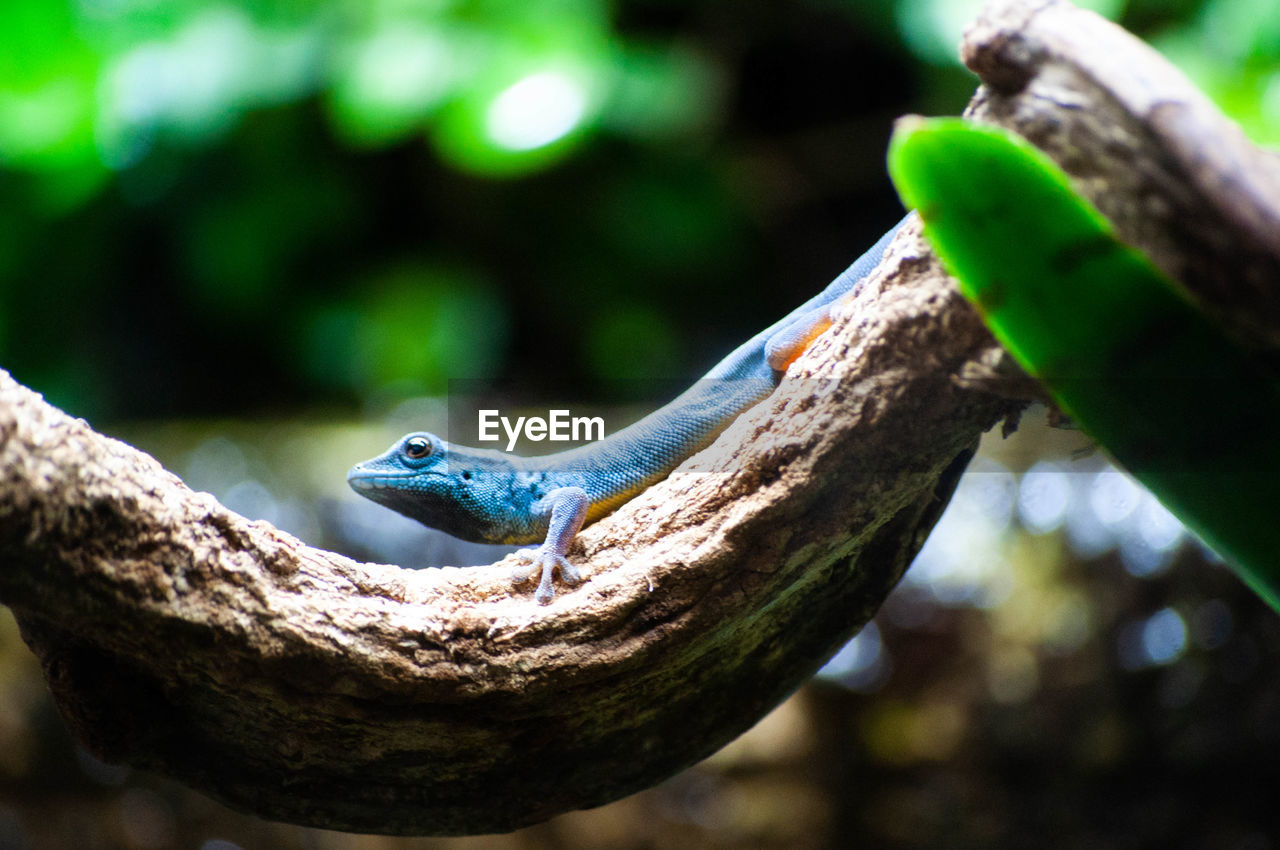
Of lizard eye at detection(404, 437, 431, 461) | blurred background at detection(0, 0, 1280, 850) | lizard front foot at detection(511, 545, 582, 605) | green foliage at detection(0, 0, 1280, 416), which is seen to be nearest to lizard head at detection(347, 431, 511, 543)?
lizard eye at detection(404, 437, 431, 461)

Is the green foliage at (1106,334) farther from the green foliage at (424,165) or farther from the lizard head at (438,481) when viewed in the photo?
the green foliage at (424,165)

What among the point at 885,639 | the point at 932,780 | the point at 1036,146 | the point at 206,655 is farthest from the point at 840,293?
the point at 932,780

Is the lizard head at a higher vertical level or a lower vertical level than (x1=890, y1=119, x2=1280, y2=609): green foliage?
higher

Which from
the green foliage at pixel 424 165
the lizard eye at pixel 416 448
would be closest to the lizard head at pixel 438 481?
the lizard eye at pixel 416 448

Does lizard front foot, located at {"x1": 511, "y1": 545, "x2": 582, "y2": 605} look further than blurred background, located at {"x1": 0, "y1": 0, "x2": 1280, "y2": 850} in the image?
No

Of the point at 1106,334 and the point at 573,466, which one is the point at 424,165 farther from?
the point at 1106,334

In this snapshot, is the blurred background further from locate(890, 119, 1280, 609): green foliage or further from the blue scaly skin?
locate(890, 119, 1280, 609): green foliage

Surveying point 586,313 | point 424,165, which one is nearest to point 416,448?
point 586,313
